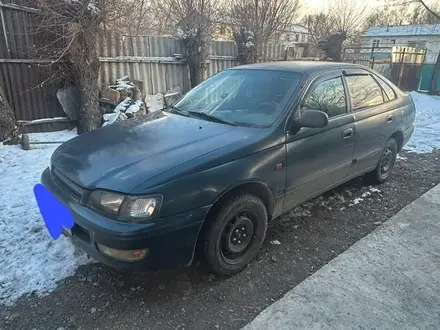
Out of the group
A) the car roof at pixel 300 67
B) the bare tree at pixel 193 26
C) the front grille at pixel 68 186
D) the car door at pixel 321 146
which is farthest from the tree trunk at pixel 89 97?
the car door at pixel 321 146

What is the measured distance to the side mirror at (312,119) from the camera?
284 centimetres

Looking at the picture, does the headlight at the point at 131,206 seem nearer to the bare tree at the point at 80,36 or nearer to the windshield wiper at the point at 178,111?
the windshield wiper at the point at 178,111

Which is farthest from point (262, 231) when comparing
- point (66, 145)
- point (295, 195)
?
point (66, 145)

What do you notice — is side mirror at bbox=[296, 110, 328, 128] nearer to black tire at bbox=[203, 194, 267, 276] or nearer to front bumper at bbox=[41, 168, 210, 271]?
black tire at bbox=[203, 194, 267, 276]

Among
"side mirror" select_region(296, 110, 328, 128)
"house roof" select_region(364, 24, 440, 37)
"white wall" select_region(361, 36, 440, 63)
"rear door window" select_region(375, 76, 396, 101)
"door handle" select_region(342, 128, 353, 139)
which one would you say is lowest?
"door handle" select_region(342, 128, 353, 139)

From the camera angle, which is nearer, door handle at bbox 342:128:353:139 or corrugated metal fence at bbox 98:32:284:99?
door handle at bbox 342:128:353:139

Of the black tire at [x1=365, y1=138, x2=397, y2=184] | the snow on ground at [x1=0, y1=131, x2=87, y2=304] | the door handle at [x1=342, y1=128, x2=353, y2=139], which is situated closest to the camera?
the snow on ground at [x1=0, y1=131, x2=87, y2=304]

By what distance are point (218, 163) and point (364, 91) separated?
2.41m

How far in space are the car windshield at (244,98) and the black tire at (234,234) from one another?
0.74 meters

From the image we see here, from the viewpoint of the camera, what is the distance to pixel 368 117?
12.6ft

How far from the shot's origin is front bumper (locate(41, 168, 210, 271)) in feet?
7.11

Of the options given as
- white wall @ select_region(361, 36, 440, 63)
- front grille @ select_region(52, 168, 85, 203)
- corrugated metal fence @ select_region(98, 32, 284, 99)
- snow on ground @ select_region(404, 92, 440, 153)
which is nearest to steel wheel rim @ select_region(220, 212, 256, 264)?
front grille @ select_region(52, 168, 85, 203)

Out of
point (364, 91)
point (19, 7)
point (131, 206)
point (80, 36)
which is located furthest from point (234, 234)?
point (19, 7)

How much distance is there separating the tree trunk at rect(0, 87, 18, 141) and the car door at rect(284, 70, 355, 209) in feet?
17.2
